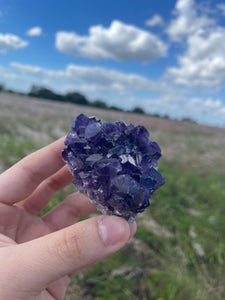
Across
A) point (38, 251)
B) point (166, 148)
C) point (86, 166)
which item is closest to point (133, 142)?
point (86, 166)

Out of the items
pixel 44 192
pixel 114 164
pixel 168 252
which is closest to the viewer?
pixel 114 164

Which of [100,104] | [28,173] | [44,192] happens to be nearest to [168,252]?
[44,192]

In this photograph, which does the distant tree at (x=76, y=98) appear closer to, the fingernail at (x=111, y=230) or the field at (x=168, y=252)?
the field at (x=168, y=252)

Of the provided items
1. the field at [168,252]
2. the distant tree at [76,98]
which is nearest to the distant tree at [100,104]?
the distant tree at [76,98]

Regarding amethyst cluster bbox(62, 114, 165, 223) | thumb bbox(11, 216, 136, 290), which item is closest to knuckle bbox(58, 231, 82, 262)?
thumb bbox(11, 216, 136, 290)

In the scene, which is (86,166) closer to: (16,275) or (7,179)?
(16,275)

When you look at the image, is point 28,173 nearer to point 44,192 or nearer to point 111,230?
point 44,192

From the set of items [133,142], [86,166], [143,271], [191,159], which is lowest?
[143,271]
